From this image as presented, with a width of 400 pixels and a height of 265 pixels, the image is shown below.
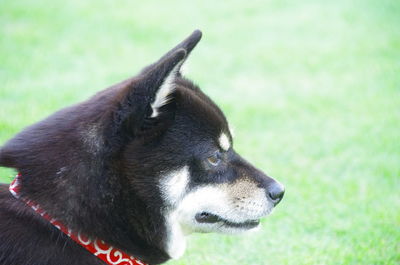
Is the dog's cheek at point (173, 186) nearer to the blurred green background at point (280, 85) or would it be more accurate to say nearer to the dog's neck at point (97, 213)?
the dog's neck at point (97, 213)

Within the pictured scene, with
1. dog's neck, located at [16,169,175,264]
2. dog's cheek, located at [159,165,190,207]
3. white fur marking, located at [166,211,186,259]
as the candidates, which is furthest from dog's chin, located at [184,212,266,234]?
dog's neck, located at [16,169,175,264]

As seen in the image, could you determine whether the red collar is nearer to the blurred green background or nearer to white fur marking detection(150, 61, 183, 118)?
white fur marking detection(150, 61, 183, 118)

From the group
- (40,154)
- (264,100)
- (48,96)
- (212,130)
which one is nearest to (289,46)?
(264,100)

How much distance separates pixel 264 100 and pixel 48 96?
3.18m

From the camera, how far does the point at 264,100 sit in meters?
8.63

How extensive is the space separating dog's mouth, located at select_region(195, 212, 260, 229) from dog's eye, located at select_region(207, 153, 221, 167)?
0.32 m

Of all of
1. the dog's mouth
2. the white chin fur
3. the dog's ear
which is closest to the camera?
the dog's ear

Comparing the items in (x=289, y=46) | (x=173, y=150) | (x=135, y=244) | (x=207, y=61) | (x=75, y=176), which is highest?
(x=75, y=176)

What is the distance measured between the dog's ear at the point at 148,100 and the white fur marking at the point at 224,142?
45cm

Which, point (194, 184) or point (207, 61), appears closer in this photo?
point (194, 184)

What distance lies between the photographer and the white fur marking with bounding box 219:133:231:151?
3.70m

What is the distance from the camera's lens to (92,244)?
10.4 feet

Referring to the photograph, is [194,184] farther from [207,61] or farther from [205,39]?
[205,39]

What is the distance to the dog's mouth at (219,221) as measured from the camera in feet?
11.8
